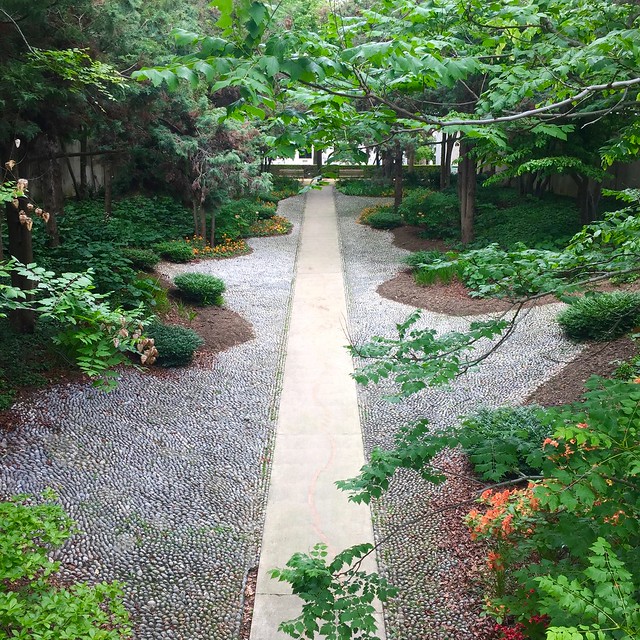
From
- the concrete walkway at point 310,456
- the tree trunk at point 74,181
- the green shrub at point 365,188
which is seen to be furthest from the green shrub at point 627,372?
the green shrub at point 365,188

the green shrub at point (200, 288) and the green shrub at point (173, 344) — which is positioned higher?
the green shrub at point (200, 288)

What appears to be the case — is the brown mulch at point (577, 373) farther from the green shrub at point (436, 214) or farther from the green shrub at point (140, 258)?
the green shrub at point (436, 214)

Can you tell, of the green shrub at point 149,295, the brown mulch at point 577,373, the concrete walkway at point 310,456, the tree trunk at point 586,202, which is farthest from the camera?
the tree trunk at point 586,202

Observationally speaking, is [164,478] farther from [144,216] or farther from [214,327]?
[144,216]

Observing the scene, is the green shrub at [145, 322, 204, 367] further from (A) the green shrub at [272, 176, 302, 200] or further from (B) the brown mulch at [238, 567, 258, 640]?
(A) the green shrub at [272, 176, 302, 200]

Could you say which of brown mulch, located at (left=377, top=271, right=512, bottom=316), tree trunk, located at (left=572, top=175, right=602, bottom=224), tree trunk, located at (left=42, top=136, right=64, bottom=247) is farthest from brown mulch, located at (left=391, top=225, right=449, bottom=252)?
tree trunk, located at (left=42, top=136, right=64, bottom=247)

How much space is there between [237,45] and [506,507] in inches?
155

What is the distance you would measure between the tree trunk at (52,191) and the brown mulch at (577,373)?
762cm

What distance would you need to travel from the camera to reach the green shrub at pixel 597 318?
28.5 ft

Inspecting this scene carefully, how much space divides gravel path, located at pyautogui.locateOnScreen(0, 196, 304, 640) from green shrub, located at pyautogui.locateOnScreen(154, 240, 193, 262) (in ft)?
20.8

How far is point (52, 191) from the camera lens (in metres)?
13.0

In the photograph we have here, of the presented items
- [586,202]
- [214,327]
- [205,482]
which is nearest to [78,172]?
[214,327]

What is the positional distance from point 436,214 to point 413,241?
3.32 ft

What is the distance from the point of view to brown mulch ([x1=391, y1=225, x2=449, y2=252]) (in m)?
16.5
